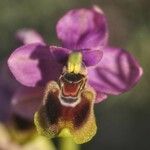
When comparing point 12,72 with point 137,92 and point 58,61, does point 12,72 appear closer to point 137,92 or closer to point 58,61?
point 58,61

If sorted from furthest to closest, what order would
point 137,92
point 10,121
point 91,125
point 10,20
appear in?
point 10,20
point 137,92
point 10,121
point 91,125

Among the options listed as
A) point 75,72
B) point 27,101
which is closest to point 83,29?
point 75,72

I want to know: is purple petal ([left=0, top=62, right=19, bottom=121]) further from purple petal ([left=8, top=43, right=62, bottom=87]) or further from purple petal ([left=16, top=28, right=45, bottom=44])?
purple petal ([left=8, top=43, right=62, bottom=87])

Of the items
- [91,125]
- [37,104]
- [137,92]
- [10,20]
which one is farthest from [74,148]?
[10,20]

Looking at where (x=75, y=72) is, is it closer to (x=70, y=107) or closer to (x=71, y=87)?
(x=71, y=87)

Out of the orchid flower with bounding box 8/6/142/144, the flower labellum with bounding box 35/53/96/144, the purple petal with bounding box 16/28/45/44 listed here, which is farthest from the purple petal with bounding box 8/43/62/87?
the purple petal with bounding box 16/28/45/44

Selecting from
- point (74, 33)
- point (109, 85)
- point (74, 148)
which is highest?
point (74, 33)

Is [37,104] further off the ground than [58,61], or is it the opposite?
[58,61]
